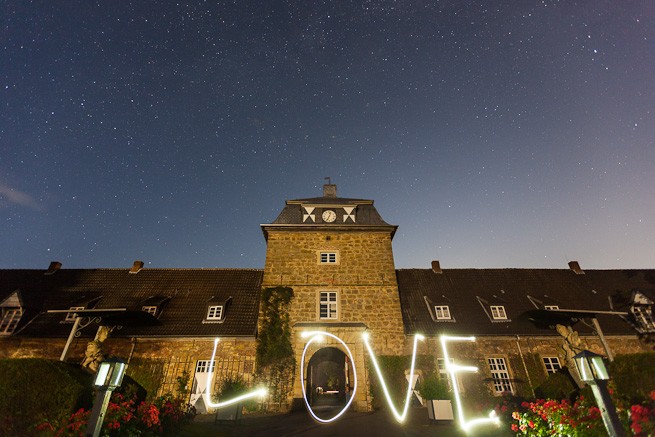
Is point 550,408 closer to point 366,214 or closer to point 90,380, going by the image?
point 90,380

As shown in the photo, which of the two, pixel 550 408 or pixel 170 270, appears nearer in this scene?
pixel 550 408

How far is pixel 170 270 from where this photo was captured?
74.5 feet

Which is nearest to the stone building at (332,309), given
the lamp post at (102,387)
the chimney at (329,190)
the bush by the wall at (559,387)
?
the chimney at (329,190)

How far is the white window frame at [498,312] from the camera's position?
18.9 meters

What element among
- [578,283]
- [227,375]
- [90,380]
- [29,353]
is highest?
[578,283]

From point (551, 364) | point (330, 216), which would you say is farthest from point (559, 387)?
point (330, 216)

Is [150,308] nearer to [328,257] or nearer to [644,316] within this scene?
[328,257]

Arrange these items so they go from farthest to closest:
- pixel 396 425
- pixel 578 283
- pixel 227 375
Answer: pixel 578 283 < pixel 227 375 < pixel 396 425

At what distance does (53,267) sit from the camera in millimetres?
22266

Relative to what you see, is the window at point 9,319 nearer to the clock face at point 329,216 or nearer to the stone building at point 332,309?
the stone building at point 332,309

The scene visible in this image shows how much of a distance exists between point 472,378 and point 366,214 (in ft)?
35.7

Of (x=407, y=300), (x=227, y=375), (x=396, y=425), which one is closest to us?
(x=396, y=425)

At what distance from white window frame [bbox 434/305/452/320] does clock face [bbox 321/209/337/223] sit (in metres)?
8.25

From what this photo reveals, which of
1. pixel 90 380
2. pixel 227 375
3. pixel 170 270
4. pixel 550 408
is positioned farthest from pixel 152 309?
pixel 550 408
